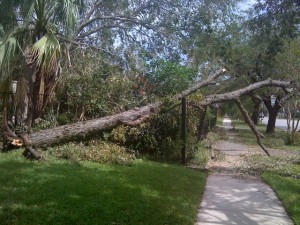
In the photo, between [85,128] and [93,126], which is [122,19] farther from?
[85,128]

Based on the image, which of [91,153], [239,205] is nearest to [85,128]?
[91,153]

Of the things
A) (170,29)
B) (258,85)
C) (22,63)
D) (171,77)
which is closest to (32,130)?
(22,63)

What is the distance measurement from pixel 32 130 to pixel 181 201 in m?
5.57

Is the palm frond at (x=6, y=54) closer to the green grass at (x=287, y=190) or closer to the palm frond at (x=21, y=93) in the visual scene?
the palm frond at (x=21, y=93)

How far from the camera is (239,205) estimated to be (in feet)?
20.1

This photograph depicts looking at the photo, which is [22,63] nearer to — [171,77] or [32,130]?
[32,130]

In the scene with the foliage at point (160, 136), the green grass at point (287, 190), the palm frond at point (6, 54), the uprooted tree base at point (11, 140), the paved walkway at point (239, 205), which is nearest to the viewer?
the paved walkway at point (239, 205)

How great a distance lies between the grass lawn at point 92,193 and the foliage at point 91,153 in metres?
0.46

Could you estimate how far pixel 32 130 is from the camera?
32.8 ft

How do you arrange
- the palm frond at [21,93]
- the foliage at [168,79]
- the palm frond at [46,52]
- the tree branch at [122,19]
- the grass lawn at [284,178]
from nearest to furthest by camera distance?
the grass lawn at [284,178]
the palm frond at [46,52]
the palm frond at [21,93]
the foliage at [168,79]
the tree branch at [122,19]

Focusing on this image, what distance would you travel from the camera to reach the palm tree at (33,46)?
9.30 metres

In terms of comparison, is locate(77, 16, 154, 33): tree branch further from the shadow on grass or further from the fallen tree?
the shadow on grass

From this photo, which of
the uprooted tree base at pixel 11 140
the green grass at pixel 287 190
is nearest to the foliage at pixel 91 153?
the uprooted tree base at pixel 11 140

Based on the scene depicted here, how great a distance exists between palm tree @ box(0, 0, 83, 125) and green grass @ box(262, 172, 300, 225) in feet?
19.7
